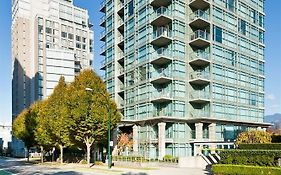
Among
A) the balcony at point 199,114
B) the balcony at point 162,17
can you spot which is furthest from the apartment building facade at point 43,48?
the balcony at point 199,114

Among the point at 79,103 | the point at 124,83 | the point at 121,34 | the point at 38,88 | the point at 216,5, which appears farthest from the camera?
the point at 38,88

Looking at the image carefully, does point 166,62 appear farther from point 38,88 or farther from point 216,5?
point 38,88

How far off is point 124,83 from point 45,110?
15062 mm

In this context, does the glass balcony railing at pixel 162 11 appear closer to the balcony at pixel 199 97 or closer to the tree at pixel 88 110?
the balcony at pixel 199 97

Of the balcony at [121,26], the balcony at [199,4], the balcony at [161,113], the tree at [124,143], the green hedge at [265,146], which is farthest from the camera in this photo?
the balcony at [121,26]

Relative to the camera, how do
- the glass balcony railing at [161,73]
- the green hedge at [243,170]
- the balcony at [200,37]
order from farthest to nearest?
the balcony at [200,37], the glass balcony railing at [161,73], the green hedge at [243,170]

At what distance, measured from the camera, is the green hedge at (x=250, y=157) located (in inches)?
1046

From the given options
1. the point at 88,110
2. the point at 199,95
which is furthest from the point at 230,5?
the point at 88,110

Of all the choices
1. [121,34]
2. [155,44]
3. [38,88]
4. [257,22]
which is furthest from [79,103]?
[38,88]

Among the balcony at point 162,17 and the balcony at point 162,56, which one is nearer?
the balcony at point 162,56

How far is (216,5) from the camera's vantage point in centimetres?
5803

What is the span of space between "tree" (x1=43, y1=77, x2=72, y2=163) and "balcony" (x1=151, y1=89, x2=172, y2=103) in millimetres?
13526

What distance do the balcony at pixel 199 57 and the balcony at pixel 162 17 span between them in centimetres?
663

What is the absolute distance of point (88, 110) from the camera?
43906 mm
